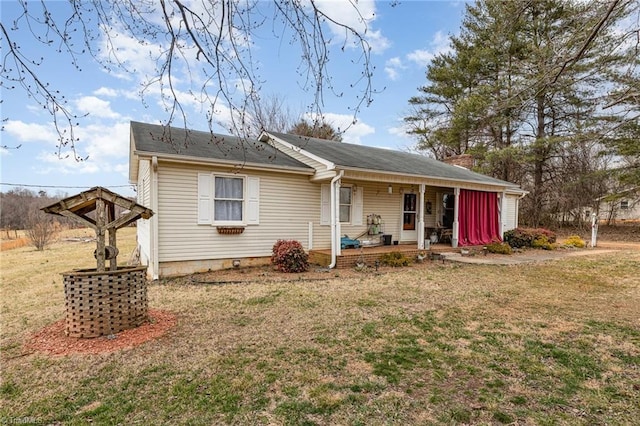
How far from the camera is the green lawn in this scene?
279 centimetres

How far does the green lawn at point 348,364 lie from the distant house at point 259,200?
6.80 ft

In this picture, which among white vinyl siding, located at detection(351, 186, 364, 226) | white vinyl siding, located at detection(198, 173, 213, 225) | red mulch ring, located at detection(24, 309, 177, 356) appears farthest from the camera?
white vinyl siding, located at detection(351, 186, 364, 226)

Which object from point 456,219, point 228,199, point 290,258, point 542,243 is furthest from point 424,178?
point 542,243

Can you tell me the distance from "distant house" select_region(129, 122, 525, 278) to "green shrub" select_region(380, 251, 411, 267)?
1.30m

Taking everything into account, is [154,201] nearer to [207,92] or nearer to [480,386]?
[207,92]

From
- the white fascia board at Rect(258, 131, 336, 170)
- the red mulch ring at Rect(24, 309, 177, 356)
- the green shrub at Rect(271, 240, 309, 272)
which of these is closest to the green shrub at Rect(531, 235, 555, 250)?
the white fascia board at Rect(258, 131, 336, 170)

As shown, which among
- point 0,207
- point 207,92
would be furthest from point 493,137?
point 0,207

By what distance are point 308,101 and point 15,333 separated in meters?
5.09

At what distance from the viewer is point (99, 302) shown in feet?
14.1

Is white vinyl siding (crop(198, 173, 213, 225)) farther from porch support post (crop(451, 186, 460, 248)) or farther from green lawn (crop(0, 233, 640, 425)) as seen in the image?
porch support post (crop(451, 186, 460, 248))

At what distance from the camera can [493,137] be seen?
23.3 meters

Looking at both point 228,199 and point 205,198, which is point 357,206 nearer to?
point 228,199

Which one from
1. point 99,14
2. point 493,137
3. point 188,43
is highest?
point 493,137

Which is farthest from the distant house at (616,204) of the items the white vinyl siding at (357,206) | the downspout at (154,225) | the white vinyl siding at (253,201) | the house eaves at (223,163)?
the downspout at (154,225)
